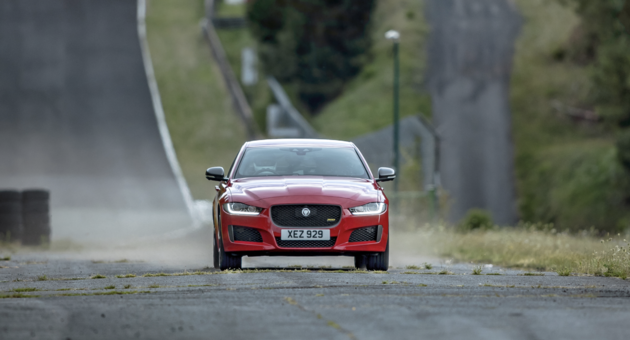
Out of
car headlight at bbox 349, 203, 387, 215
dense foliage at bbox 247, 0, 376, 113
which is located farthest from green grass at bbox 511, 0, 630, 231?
car headlight at bbox 349, 203, 387, 215

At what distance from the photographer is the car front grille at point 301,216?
1199 cm

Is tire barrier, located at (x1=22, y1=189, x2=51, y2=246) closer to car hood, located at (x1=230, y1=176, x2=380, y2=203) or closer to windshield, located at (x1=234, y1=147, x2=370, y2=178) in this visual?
windshield, located at (x1=234, y1=147, x2=370, y2=178)

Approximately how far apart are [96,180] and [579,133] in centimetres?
2122

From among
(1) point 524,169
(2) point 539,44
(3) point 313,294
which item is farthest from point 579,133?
(3) point 313,294

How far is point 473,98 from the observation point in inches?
1870

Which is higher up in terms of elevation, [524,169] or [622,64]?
[622,64]

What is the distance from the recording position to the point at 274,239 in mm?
11898

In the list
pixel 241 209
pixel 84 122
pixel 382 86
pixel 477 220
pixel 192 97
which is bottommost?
pixel 477 220

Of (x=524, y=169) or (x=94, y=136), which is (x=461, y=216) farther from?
(x=94, y=136)

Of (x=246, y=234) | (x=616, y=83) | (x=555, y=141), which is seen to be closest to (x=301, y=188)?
(x=246, y=234)

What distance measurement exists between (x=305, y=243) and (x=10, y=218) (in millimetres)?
10526

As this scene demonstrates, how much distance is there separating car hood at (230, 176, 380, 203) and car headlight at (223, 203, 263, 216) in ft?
0.23

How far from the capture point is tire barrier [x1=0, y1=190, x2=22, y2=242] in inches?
810

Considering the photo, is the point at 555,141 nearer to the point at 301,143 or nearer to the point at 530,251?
the point at 530,251
